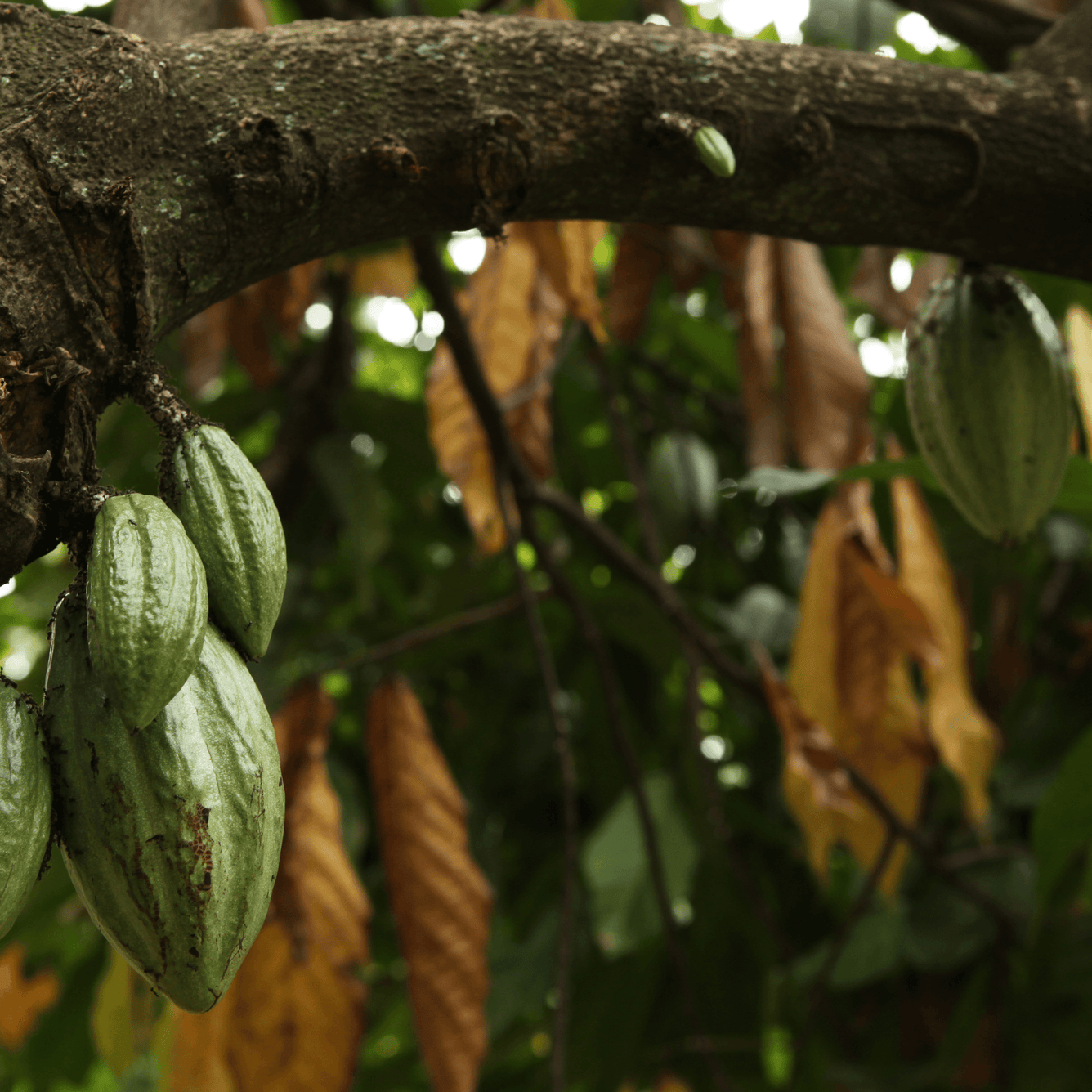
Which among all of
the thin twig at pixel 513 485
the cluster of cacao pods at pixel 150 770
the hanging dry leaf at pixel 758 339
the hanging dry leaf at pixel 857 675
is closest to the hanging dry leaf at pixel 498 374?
the thin twig at pixel 513 485

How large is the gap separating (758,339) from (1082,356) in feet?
1.58

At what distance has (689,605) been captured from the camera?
207 centimetres

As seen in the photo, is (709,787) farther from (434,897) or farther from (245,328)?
(245,328)

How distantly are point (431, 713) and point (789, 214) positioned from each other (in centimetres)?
178

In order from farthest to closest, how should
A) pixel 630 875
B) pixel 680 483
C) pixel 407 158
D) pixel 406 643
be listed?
pixel 680 483 → pixel 630 875 → pixel 406 643 → pixel 407 158

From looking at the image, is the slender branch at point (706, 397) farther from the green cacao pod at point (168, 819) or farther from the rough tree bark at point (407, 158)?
the green cacao pod at point (168, 819)

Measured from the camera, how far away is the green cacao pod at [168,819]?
1.51ft

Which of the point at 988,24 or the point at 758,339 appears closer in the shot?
the point at 988,24

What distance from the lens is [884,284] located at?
1.67 m

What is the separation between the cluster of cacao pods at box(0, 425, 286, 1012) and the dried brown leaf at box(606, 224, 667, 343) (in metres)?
1.40

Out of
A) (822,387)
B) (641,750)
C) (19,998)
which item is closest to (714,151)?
(822,387)

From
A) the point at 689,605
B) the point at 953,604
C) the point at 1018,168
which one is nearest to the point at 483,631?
the point at 689,605

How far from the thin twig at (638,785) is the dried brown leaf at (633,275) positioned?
56cm

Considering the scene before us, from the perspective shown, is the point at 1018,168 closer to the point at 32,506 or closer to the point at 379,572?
the point at 32,506
